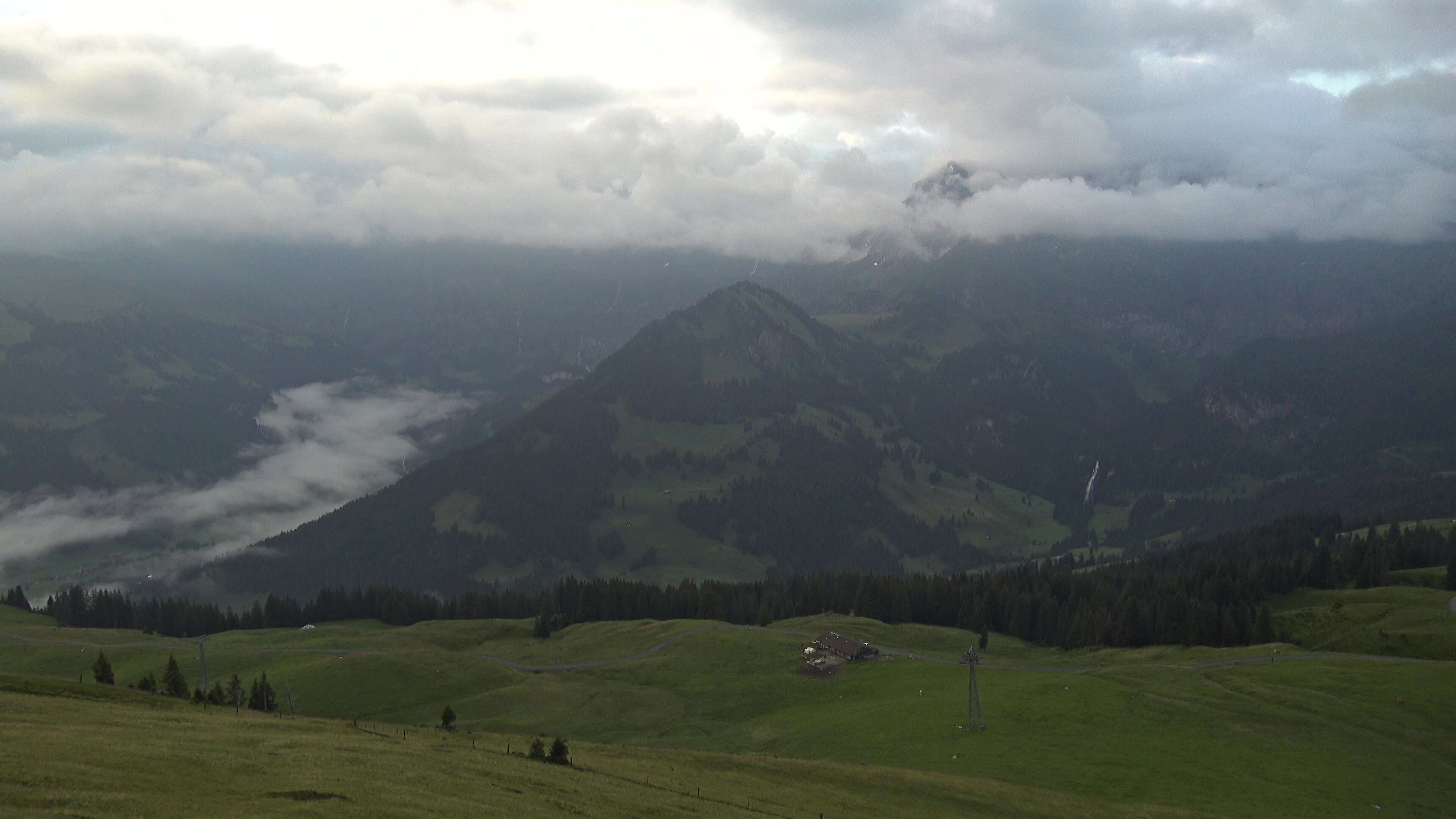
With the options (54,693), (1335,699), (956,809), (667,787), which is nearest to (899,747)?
(956,809)

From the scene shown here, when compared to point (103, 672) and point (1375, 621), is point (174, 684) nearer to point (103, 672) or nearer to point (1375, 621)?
point (103, 672)

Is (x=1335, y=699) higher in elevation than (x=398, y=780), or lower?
lower

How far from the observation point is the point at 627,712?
14425cm

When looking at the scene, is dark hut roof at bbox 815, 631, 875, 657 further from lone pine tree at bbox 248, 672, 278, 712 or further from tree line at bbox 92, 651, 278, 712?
tree line at bbox 92, 651, 278, 712

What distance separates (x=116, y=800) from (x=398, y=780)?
15652 millimetres

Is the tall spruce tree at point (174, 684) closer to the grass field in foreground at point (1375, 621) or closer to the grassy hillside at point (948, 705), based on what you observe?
the grassy hillside at point (948, 705)

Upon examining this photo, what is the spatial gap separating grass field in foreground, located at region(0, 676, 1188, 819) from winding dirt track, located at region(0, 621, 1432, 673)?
61.8m

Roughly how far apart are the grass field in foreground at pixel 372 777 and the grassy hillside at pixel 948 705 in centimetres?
365

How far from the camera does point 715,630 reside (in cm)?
18488

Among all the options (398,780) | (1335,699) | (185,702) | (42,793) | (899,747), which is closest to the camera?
(42,793)

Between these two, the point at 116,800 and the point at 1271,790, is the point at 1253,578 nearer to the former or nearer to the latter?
the point at 1271,790

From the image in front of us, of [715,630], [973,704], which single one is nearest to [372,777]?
[973,704]

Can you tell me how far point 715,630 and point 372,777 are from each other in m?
131

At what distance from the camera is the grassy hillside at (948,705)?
10150 centimetres
